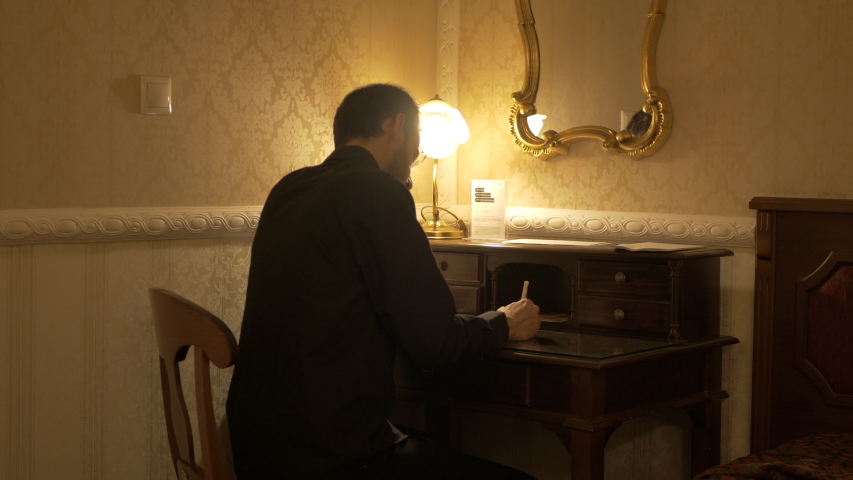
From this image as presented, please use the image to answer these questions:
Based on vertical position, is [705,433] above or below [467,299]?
below

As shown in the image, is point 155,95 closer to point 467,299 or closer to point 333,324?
point 333,324

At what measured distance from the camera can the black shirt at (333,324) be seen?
1655 mm

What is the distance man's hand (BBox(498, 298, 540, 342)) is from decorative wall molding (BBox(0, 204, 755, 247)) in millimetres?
677

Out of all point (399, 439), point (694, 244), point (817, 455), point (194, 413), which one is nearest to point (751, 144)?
point (694, 244)

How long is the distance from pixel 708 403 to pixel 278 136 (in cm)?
163

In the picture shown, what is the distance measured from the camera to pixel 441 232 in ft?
9.16

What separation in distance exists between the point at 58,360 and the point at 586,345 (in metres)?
1.45

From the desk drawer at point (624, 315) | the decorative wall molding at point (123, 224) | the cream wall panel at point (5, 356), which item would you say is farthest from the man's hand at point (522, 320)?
the cream wall panel at point (5, 356)

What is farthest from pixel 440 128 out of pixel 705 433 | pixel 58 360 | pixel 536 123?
pixel 58 360

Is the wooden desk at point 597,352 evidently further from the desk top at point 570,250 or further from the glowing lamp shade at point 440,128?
the glowing lamp shade at point 440,128

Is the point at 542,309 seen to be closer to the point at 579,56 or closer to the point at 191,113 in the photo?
the point at 579,56

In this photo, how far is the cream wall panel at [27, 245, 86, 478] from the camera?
82.0 inches

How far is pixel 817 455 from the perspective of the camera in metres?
1.83

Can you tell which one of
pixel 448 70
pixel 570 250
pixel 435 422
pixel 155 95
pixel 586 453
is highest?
pixel 448 70
